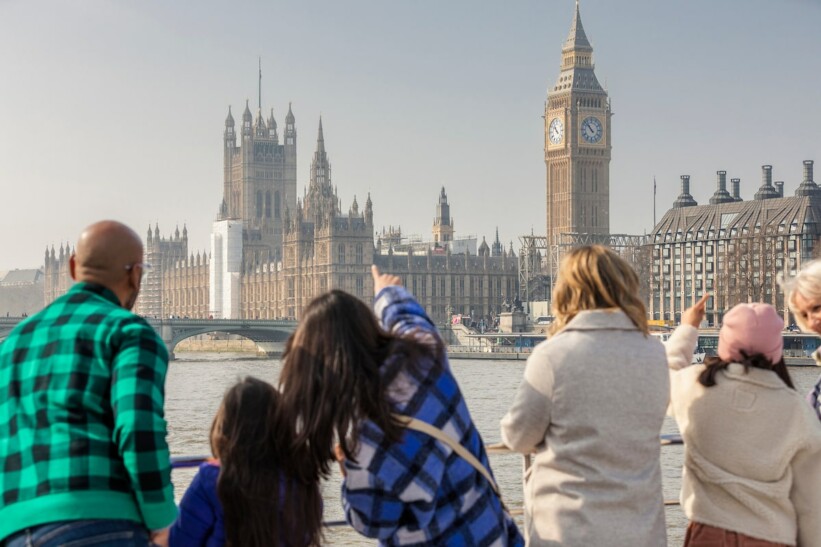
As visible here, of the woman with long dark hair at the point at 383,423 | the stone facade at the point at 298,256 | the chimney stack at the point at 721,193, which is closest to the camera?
the woman with long dark hair at the point at 383,423

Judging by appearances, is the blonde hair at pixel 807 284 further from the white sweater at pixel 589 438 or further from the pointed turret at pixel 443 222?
the pointed turret at pixel 443 222

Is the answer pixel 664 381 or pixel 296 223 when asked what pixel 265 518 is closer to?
pixel 664 381

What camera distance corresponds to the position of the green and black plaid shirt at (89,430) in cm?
228

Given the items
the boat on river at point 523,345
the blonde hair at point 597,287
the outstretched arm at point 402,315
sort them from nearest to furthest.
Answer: the outstretched arm at point 402,315 → the blonde hair at point 597,287 → the boat on river at point 523,345

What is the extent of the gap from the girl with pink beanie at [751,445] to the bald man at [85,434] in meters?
1.25

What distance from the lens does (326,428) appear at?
2.49 m

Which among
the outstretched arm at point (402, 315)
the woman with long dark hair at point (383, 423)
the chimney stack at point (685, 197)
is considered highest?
the chimney stack at point (685, 197)

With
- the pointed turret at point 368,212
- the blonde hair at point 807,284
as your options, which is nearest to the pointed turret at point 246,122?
the pointed turret at point 368,212

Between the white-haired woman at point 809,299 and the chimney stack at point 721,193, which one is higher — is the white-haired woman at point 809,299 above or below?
below

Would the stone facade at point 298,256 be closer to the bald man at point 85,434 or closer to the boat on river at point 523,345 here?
the boat on river at point 523,345

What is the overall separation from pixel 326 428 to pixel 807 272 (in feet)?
4.72

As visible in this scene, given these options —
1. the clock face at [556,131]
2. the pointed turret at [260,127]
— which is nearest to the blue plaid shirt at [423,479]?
the clock face at [556,131]

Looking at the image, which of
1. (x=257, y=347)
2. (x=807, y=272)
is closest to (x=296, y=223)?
(x=257, y=347)

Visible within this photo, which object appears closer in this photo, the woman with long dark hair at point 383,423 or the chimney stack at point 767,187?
A: the woman with long dark hair at point 383,423
